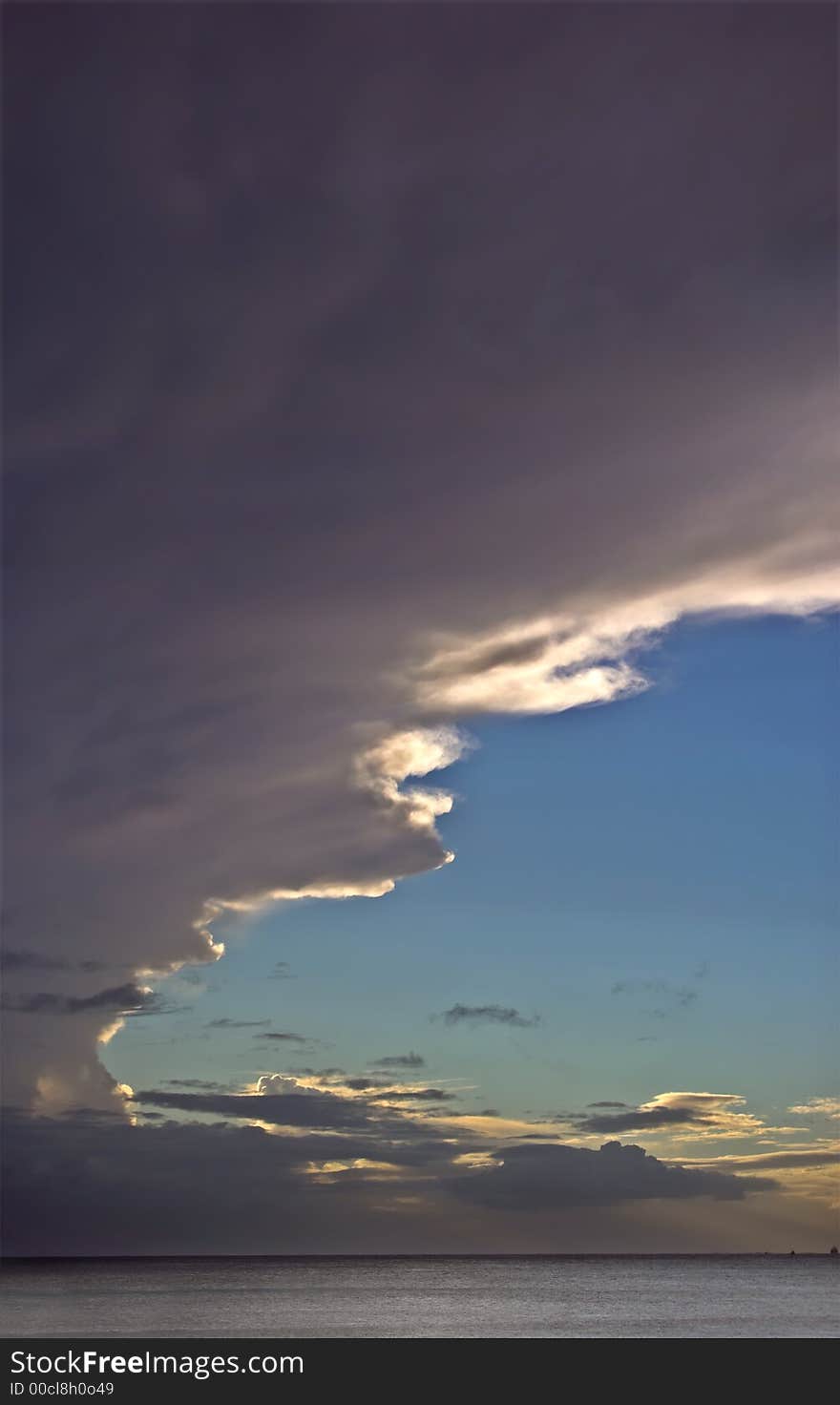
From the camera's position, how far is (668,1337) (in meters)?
82.2

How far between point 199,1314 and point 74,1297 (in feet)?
127
